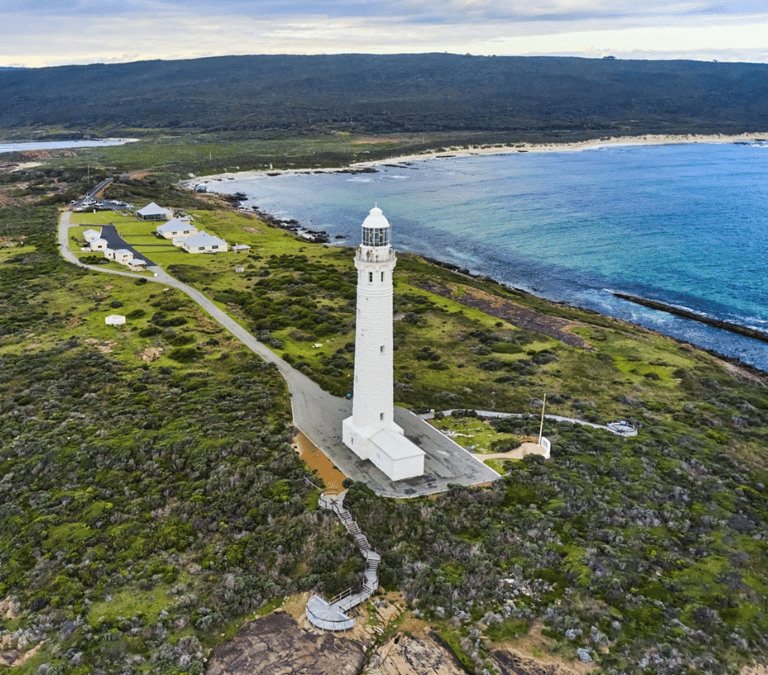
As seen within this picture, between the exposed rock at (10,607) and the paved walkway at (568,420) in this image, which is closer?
the exposed rock at (10,607)

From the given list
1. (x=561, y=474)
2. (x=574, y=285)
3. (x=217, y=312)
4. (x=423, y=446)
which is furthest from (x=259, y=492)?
(x=574, y=285)

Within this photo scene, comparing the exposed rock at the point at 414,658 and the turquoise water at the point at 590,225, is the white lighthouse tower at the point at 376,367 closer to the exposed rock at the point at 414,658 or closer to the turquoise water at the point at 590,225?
the exposed rock at the point at 414,658

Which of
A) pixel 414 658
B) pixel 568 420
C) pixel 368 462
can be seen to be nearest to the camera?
pixel 414 658

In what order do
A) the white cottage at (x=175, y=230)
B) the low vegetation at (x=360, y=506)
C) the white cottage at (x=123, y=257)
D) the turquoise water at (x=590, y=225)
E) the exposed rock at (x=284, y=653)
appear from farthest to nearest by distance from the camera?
the white cottage at (x=175, y=230), the turquoise water at (x=590, y=225), the white cottage at (x=123, y=257), the low vegetation at (x=360, y=506), the exposed rock at (x=284, y=653)

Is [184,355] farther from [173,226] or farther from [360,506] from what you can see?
[173,226]

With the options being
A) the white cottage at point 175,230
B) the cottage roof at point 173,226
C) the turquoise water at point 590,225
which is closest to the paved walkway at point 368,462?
the turquoise water at point 590,225

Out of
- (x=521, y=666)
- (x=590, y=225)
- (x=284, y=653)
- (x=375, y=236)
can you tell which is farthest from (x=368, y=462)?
(x=590, y=225)
